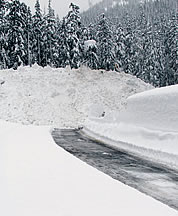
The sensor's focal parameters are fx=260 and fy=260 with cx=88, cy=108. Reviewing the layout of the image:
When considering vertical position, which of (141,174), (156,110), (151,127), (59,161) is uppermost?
(156,110)

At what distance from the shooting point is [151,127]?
1085 cm

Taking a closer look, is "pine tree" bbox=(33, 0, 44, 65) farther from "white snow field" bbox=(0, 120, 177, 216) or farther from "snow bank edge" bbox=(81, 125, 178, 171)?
"white snow field" bbox=(0, 120, 177, 216)

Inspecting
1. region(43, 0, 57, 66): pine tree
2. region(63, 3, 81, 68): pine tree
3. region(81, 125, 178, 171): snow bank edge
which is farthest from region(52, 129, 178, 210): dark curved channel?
region(43, 0, 57, 66): pine tree

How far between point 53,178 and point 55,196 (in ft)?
3.61

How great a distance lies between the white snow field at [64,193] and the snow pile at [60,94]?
1687 cm

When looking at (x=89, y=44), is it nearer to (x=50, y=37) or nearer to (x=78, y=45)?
(x=78, y=45)

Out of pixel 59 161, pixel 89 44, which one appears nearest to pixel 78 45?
pixel 89 44

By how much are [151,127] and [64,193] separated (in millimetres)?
7127

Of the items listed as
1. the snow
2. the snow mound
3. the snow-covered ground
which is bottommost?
the snow-covered ground

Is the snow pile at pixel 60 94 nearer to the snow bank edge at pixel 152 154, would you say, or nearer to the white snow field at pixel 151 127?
the white snow field at pixel 151 127

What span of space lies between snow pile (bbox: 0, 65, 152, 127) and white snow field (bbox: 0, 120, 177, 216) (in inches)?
664

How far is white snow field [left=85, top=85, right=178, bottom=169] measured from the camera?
29.6 ft

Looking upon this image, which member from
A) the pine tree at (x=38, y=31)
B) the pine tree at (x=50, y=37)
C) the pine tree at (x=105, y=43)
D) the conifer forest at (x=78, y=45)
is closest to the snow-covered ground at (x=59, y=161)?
the conifer forest at (x=78, y=45)

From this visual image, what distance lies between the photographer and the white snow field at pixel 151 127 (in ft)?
29.6
